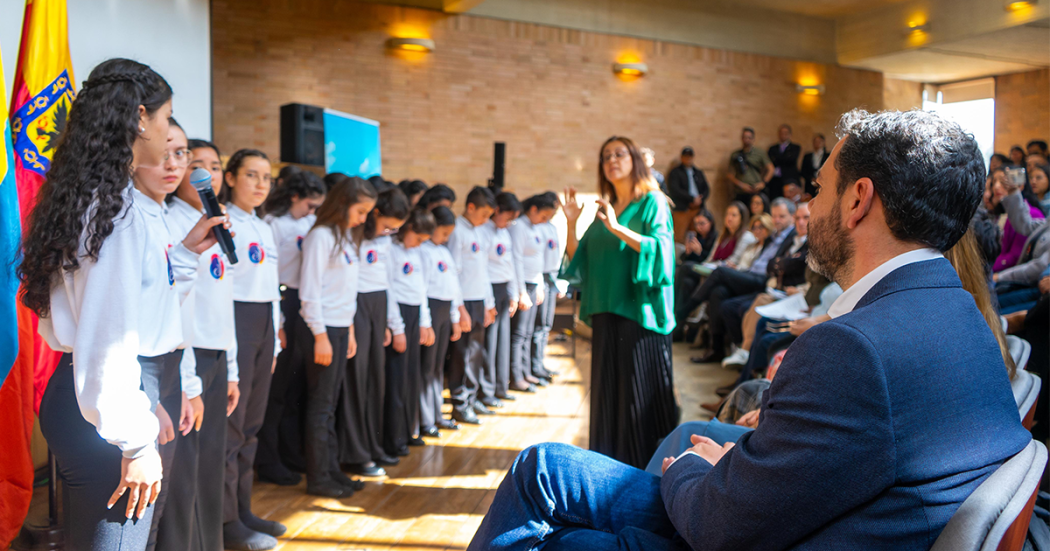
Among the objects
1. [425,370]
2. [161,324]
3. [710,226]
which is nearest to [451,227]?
[425,370]

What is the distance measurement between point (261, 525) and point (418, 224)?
5.45 ft

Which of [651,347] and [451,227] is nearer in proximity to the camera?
[651,347]

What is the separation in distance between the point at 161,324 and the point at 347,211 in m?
1.60

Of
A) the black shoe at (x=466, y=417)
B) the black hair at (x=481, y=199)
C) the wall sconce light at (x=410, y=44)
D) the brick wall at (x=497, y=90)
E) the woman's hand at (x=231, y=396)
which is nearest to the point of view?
the woman's hand at (x=231, y=396)

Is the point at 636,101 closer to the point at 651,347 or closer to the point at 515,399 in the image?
the point at 515,399

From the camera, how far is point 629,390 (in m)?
2.81

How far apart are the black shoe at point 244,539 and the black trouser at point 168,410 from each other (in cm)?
96

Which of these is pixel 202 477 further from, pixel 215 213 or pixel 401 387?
pixel 401 387

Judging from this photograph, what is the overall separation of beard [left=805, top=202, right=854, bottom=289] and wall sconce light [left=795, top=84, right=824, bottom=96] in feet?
33.3

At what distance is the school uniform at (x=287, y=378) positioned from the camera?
3219mm

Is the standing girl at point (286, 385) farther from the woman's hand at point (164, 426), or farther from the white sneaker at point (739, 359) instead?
the white sneaker at point (739, 359)

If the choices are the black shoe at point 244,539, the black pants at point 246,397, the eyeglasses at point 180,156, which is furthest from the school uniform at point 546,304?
the eyeglasses at point 180,156

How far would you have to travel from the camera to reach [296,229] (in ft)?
10.8

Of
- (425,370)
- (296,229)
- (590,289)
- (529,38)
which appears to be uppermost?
(529,38)
